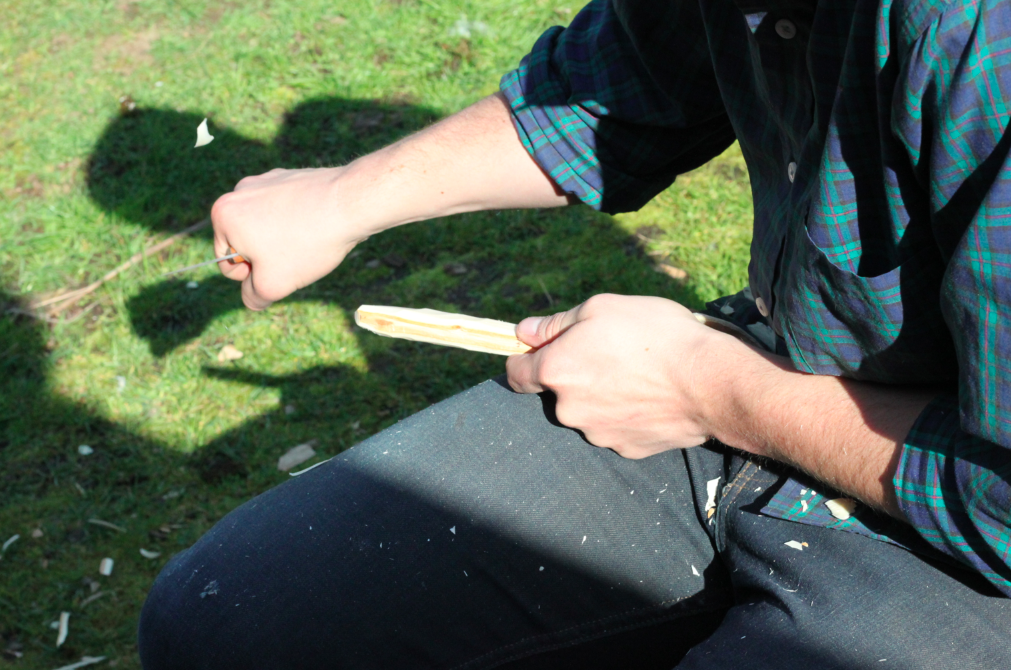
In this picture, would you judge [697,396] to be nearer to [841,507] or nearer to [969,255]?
[841,507]

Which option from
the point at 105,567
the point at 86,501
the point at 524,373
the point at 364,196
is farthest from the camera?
the point at 86,501

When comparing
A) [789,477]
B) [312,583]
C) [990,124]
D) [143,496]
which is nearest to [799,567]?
[789,477]

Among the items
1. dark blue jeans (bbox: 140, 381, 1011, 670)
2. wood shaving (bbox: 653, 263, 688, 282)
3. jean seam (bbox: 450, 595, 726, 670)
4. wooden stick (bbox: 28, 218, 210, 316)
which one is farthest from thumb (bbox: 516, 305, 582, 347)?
wooden stick (bbox: 28, 218, 210, 316)

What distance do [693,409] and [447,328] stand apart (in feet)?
1.46

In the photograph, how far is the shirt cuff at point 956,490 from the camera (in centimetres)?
87

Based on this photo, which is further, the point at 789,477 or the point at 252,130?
the point at 252,130

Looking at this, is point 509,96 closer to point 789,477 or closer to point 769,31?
point 769,31

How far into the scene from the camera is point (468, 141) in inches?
62.0

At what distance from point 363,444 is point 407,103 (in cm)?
231

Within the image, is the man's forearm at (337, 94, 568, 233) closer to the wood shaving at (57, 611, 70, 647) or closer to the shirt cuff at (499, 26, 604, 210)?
the shirt cuff at (499, 26, 604, 210)

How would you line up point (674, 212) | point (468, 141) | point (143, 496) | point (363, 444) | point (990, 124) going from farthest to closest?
point (674, 212), point (143, 496), point (468, 141), point (363, 444), point (990, 124)

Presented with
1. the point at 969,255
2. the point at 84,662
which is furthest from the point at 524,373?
the point at 84,662

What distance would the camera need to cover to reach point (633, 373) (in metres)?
1.24

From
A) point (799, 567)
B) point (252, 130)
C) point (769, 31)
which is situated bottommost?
point (252, 130)
